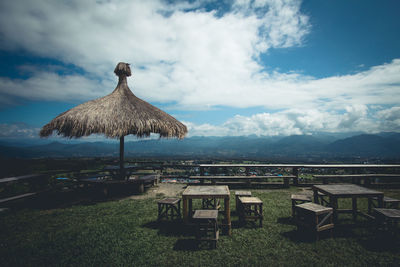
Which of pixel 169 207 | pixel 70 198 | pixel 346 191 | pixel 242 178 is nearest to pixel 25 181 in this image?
pixel 70 198

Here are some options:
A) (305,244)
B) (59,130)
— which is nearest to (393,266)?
(305,244)

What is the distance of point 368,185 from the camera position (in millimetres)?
8500

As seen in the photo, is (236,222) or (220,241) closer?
(220,241)

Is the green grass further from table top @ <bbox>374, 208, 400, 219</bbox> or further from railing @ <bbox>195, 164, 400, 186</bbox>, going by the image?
railing @ <bbox>195, 164, 400, 186</bbox>

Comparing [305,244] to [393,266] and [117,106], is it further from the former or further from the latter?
[117,106]

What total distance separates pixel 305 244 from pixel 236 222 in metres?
1.59

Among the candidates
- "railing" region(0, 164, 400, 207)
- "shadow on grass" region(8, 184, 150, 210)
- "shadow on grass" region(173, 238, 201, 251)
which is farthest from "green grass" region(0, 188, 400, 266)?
"railing" region(0, 164, 400, 207)

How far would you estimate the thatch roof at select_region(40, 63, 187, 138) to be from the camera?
701 cm

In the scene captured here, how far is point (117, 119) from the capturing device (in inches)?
290

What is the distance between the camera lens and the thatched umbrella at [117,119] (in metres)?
7.01

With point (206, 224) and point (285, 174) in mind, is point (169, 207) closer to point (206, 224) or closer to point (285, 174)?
point (206, 224)

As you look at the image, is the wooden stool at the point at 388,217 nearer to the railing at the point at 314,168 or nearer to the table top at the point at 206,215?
the table top at the point at 206,215

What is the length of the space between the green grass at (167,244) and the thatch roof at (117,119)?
3144 mm

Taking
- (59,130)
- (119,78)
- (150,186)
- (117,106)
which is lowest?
(150,186)
